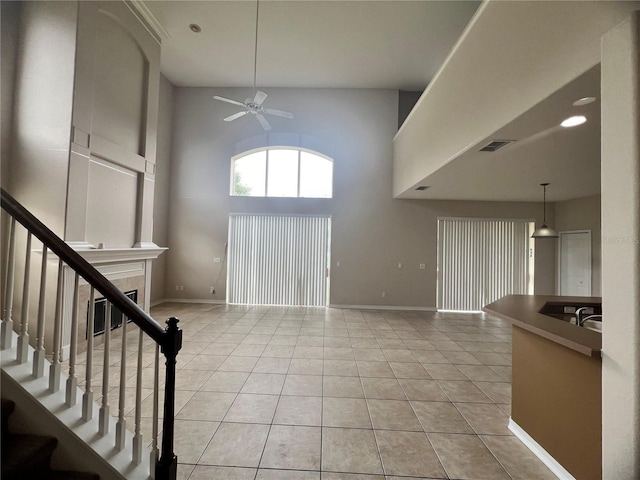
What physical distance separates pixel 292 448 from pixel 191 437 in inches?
30.9

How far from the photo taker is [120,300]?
1.58 metres

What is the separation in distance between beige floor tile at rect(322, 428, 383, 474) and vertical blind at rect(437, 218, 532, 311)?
5267 mm

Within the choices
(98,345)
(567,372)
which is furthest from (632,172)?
(98,345)

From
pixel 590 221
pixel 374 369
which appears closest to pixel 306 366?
pixel 374 369

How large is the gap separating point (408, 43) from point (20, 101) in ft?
19.6

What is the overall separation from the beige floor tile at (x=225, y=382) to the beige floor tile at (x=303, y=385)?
490mm

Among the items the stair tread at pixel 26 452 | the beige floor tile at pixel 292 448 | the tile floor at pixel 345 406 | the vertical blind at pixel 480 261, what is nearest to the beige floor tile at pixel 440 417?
the tile floor at pixel 345 406

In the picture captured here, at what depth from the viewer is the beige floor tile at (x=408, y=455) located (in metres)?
1.93

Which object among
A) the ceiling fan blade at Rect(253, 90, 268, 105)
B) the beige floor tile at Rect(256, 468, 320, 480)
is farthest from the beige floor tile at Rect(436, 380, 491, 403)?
the ceiling fan blade at Rect(253, 90, 268, 105)

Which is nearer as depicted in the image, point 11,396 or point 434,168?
point 11,396

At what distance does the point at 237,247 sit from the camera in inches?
276

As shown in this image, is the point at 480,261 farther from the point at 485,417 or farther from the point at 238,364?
the point at 238,364

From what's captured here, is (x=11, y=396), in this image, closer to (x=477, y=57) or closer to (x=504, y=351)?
(x=477, y=57)

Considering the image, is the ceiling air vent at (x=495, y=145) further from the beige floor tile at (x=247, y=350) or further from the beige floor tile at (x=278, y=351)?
the beige floor tile at (x=247, y=350)
